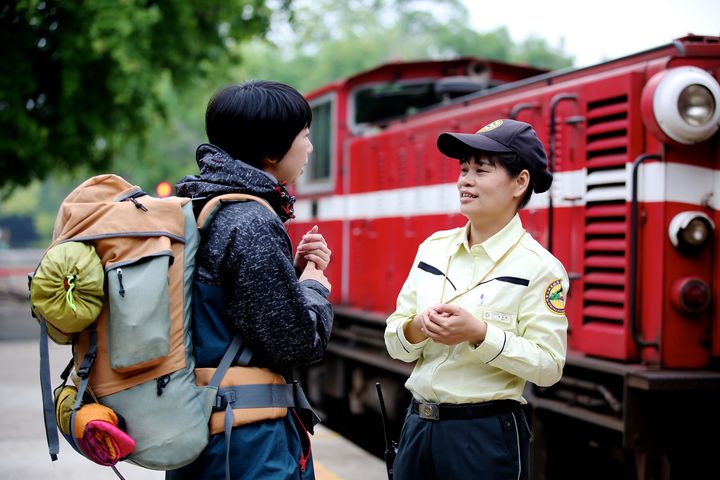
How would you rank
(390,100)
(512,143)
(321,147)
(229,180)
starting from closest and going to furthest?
1. (229,180)
2. (512,143)
3. (390,100)
4. (321,147)

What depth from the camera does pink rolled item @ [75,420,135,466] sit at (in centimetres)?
208

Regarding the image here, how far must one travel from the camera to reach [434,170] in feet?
22.7

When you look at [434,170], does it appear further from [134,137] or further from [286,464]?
[134,137]

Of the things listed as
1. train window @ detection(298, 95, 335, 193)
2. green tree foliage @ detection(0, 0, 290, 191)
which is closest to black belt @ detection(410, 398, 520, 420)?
train window @ detection(298, 95, 335, 193)

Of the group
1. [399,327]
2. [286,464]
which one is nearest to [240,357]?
[286,464]

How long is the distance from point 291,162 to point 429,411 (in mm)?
807

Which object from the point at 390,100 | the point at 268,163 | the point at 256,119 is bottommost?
the point at 268,163

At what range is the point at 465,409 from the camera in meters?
2.45

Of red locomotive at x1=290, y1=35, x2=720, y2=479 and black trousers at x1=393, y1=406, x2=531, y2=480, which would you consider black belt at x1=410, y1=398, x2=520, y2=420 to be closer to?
black trousers at x1=393, y1=406, x2=531, y2=480

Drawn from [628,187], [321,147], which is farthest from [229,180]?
[321,147]

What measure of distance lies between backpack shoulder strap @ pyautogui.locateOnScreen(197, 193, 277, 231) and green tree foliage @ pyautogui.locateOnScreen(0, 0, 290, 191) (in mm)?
9066

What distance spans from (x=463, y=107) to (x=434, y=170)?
553 millimetres

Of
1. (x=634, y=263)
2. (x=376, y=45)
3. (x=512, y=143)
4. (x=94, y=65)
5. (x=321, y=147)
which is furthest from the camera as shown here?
(x=376, y=45)

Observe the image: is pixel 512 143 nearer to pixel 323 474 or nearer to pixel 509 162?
pixel 509 162
